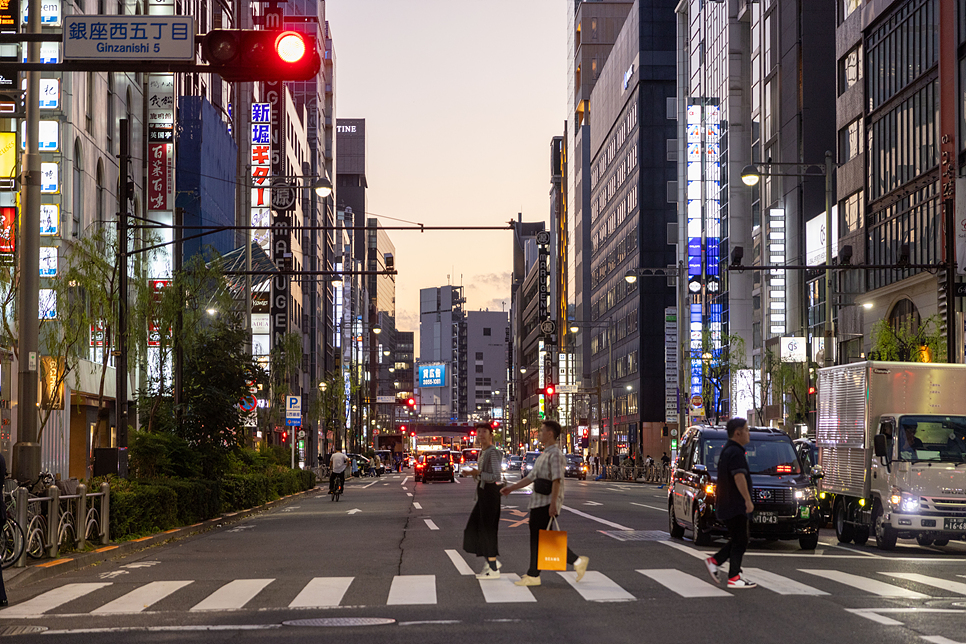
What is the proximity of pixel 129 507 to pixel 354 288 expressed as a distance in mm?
135850

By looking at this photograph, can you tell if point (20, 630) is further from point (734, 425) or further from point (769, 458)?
point (769, 458)

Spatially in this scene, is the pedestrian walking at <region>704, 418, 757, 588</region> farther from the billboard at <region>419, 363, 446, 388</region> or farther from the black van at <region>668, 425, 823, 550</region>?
the billboard at <region>419, 363, 446, 388</region>

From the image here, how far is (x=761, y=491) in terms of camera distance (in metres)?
20.0

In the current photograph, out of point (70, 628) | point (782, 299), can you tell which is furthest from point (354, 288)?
point (70, 628)

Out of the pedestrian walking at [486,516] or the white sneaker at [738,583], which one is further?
the pedestrian walking at [486,516]

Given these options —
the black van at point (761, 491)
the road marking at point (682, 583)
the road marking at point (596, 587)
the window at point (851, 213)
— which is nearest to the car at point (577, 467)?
the window at point (851, 213)

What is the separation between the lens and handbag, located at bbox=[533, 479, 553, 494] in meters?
14.0

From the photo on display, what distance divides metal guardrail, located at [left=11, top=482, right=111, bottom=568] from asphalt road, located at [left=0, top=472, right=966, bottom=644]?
76cm

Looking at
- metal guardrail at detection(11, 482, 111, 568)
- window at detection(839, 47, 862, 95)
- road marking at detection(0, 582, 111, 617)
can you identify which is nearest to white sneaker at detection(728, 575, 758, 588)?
road marking at detection(0, 582, 111, 617)

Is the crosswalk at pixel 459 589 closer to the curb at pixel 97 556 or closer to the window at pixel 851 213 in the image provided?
the curb at pixel 97 556

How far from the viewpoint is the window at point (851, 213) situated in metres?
55.8

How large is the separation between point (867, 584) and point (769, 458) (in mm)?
6792

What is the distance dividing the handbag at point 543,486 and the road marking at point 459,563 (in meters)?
2.38

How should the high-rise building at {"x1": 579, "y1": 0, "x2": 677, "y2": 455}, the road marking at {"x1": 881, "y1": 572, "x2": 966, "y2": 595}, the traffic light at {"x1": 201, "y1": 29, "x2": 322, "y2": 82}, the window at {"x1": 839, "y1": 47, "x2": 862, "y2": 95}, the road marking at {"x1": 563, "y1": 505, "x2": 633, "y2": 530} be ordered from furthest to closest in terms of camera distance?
the high-rise building at {"x1": 579, "y1": 0, "x2": 677, "y2": 455}
the window at {"x1": 839, "y1": 47, "x2": 862, "y2": 95}
the road marking at {"x1": 563, "y1": 505, "x2": 633, "y2": 530}
the road marking at {"x1": 881, "y1": 572, "x2": 966, "y2": 595}
the traffic light at {"x1": 201, "y1": 29, "x2": 322, "y2": 82}
